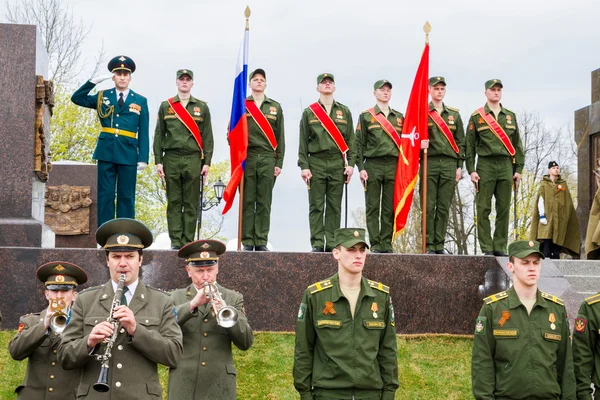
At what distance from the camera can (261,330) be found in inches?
421

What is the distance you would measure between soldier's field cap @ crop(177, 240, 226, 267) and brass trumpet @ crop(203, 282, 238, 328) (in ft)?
1.31

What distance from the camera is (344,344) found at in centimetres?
641

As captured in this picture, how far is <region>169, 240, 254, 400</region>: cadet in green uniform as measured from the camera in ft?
22.5

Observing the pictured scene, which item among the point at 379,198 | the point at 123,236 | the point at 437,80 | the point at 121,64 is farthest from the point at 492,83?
the point at 123,236

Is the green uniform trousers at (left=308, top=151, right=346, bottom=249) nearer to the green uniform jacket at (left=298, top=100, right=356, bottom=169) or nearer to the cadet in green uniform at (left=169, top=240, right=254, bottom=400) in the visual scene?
the green uniform jacket at (left=298, top=100, right=356, bottom=169)

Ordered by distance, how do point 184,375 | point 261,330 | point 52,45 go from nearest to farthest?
point 184,375, point 261,330, point 52,45

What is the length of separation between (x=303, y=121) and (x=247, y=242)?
66.2 inches

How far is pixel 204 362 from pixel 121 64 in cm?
521

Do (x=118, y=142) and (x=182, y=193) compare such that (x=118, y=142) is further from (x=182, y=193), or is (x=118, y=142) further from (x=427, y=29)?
(x=427, y=29)

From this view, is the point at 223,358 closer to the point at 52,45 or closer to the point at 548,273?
the point at 548,273

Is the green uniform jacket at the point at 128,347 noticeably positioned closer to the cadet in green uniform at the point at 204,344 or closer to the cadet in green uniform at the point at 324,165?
the cadet in green uniform at the point at 204,344

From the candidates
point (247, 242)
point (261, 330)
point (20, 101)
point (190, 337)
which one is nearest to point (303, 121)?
point (247, 242)

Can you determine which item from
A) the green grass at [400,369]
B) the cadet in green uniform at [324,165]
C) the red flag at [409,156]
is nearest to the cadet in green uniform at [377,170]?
the red flag at [409,156]

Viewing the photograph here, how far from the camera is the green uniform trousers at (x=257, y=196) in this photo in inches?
460
